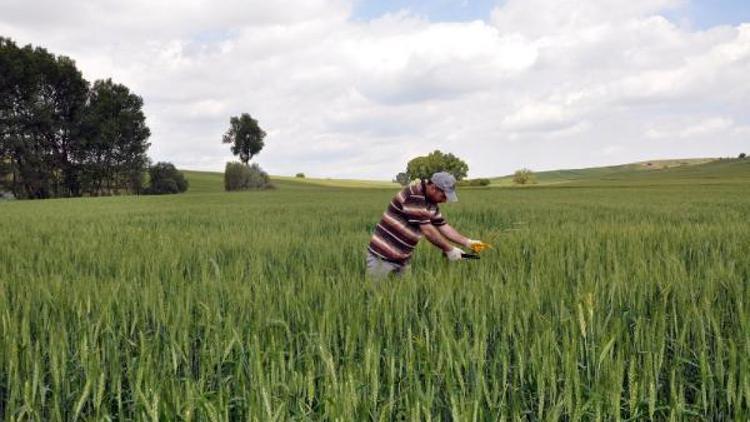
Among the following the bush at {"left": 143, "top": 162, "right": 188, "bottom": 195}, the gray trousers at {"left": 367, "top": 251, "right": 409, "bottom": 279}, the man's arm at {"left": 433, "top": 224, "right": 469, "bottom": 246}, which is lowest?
the gray trousers at {"left": 367, "top": 251, "right": 409, "bottom": 279}

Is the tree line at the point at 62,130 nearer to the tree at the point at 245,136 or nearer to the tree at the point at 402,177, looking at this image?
the tree at the point at 245,136

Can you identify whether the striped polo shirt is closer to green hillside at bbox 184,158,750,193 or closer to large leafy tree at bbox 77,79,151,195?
large leafy tree at bbox 77,79,151,195

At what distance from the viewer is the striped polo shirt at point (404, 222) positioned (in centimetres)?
579

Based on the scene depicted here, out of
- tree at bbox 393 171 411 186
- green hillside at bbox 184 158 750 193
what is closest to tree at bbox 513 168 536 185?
green hillside at bbox 184 158 750 193

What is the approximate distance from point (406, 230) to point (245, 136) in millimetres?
91555

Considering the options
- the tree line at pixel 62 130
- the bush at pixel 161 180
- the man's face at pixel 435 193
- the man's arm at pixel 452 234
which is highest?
the tree line at pixel 62 130

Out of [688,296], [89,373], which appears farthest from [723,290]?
[89,373]

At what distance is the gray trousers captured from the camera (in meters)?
5.89

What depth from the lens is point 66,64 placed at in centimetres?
5219

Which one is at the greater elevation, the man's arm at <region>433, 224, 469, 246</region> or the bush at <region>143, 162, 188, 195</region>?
the bush at <region>143, 162, 188, 195</region>

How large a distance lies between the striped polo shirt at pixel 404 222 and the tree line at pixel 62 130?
4962cm

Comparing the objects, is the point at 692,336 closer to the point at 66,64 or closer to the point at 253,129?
the point at 66,64

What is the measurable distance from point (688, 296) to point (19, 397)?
389 centimetres

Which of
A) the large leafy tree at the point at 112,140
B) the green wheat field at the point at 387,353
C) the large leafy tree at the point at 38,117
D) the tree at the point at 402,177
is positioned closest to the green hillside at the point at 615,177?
the large leafy tree at the point at 112,140
